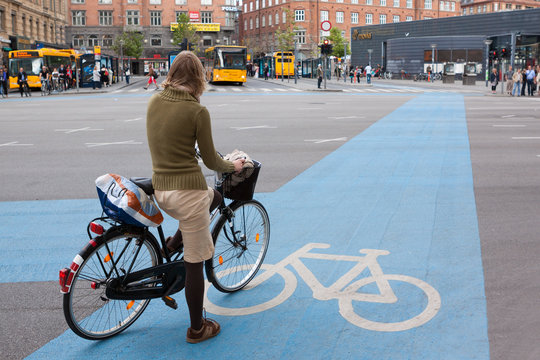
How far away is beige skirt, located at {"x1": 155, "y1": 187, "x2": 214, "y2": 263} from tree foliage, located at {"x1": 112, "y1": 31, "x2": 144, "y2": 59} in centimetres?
8530

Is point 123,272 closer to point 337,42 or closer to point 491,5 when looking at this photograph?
point 337,42

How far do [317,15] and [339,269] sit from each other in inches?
3787

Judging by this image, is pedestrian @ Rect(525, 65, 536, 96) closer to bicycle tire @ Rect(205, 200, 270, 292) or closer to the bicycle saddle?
bicycle tire @ Rect(205, 200, 270, 292)

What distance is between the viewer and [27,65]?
41.2 meters

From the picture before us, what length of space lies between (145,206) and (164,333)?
0.89 metres

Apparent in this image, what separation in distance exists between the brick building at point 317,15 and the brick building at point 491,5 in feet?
44.8

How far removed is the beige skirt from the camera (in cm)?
345

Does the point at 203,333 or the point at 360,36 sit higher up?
the point at 360,36

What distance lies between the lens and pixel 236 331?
3830 mm

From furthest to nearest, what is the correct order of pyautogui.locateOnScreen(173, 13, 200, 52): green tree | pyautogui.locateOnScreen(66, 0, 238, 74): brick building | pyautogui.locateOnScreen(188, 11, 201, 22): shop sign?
pyautogui.locateOnScreen(188, 11, 201, 22): shop sign < pyautogui.locateOnScreen(66, 0, 238, 74): brick building < pyautogui.locateOnScreen(173, 13, 200, 52): green tree

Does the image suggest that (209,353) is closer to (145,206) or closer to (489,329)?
(145,206)

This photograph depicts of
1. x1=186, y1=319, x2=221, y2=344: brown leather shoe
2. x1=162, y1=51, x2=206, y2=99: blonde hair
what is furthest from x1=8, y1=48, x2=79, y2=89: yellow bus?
x1=186, y1=319, x2=221, y2=344: brown leather shoe

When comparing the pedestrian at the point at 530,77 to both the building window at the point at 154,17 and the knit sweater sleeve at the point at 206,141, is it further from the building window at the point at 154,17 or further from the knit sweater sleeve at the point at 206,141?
the building window at the point at 154,17

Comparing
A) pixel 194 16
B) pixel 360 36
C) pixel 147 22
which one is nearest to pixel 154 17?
pixel 147 22
